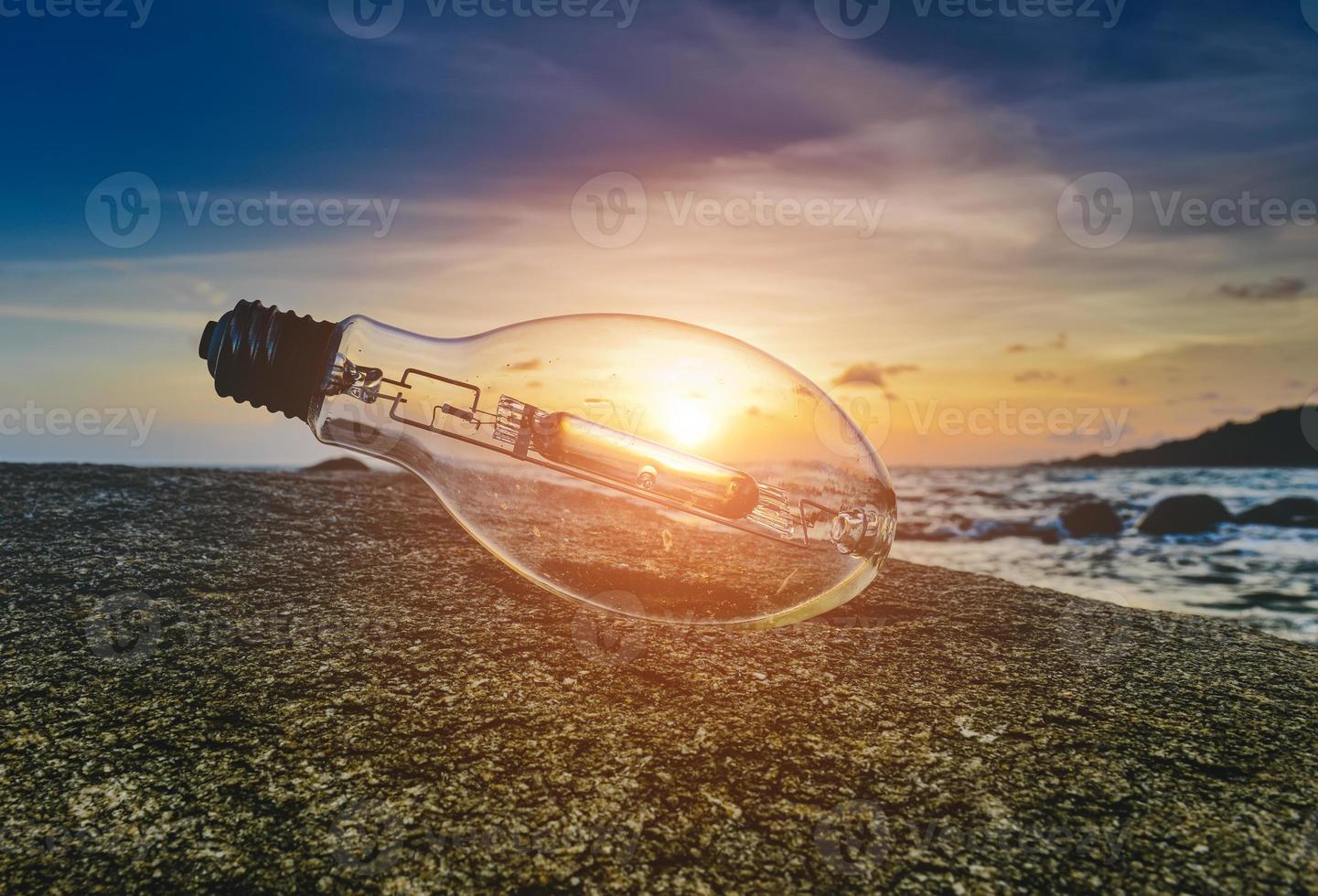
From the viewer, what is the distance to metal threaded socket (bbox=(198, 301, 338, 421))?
2354 millimetres

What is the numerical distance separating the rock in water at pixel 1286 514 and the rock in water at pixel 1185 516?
1.23ft

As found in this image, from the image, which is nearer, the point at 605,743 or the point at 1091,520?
the point at 605,743

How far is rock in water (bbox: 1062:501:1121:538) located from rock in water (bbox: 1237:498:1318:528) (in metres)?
1.65

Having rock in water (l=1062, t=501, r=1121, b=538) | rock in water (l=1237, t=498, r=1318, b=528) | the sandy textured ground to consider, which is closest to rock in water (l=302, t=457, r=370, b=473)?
the sandy textured ground

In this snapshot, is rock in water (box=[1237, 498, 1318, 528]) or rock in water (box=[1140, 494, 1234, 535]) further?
rock in water (box=[1237, 498, 1318, 528])

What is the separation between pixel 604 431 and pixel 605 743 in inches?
35.9

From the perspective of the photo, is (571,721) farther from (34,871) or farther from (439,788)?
(34,871)

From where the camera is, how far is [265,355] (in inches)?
92.8

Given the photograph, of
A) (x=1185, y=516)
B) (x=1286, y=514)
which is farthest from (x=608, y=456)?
(x=1286, y=514)

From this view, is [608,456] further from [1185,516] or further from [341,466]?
[1185,516]

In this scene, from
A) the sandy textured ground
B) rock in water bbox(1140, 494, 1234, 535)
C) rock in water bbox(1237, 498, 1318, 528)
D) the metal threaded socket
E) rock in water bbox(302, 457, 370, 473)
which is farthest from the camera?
rock in water bbox(1237, 498, 1318, 528)

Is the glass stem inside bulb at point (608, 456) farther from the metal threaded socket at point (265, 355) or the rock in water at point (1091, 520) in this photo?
the rock in water at point (1091, 520)

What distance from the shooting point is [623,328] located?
2.55m

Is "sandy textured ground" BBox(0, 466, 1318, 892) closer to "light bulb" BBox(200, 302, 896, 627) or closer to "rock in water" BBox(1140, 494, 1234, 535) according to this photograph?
"light bulb" BBox(200, 302, 896, 627)
